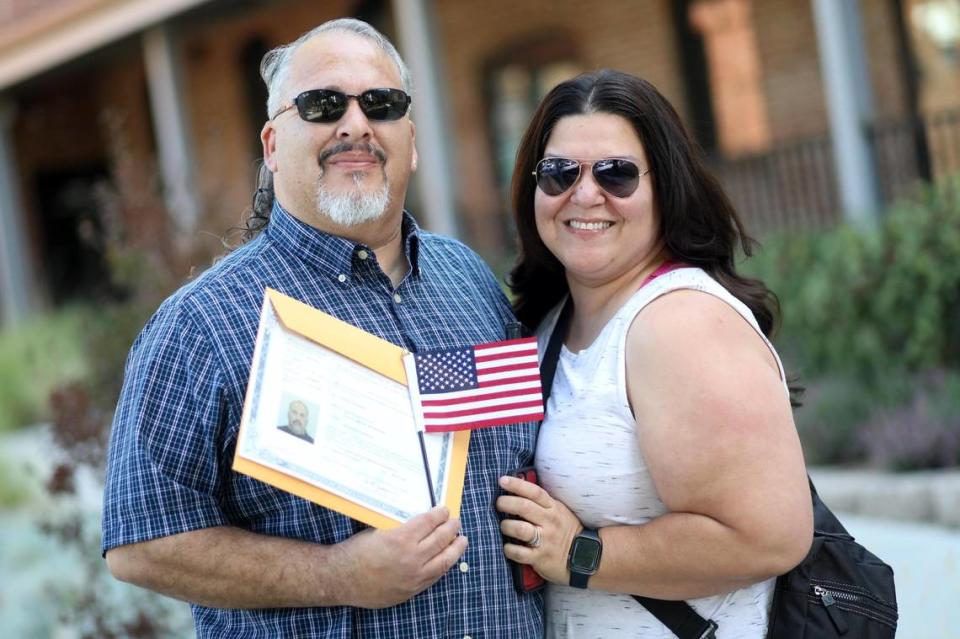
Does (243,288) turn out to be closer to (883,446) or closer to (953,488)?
(953,488)

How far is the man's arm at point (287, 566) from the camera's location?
2422 millimetres

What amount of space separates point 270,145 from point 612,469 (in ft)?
4.01

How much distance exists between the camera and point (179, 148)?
13891 mm

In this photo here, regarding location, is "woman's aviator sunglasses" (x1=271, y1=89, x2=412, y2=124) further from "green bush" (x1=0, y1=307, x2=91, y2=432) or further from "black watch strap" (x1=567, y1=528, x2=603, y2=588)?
"green bush" (x1=0, y1=307, x2=91, y2=432)

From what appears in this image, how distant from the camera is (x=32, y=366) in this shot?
1344cm

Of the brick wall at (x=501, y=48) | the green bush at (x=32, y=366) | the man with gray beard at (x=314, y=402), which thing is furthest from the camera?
the green bush at (x=32, y=366)

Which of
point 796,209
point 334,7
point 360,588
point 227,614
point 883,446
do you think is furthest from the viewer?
point 334,7

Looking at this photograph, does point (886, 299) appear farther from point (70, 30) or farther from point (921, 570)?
point (70, 30)

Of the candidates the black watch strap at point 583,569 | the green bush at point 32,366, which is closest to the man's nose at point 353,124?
the black watch strap at point 583,569

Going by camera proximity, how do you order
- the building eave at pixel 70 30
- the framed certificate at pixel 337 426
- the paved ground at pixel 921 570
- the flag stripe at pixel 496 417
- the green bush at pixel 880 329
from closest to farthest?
the framed certificate at pixel 337 426 < the flag stripe at pixel 496 417 < the paved ground at pixel 921 570 < the green bush at pixel 880 329 < the building eave at pixel 70 30

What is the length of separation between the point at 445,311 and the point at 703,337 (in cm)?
71

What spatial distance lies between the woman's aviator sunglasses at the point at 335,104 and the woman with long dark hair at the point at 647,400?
39 centimetres

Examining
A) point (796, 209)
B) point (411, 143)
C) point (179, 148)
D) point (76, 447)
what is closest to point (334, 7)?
point (179, 148)

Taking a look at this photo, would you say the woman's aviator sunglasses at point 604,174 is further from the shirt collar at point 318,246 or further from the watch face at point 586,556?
the watch face at point 586,556
